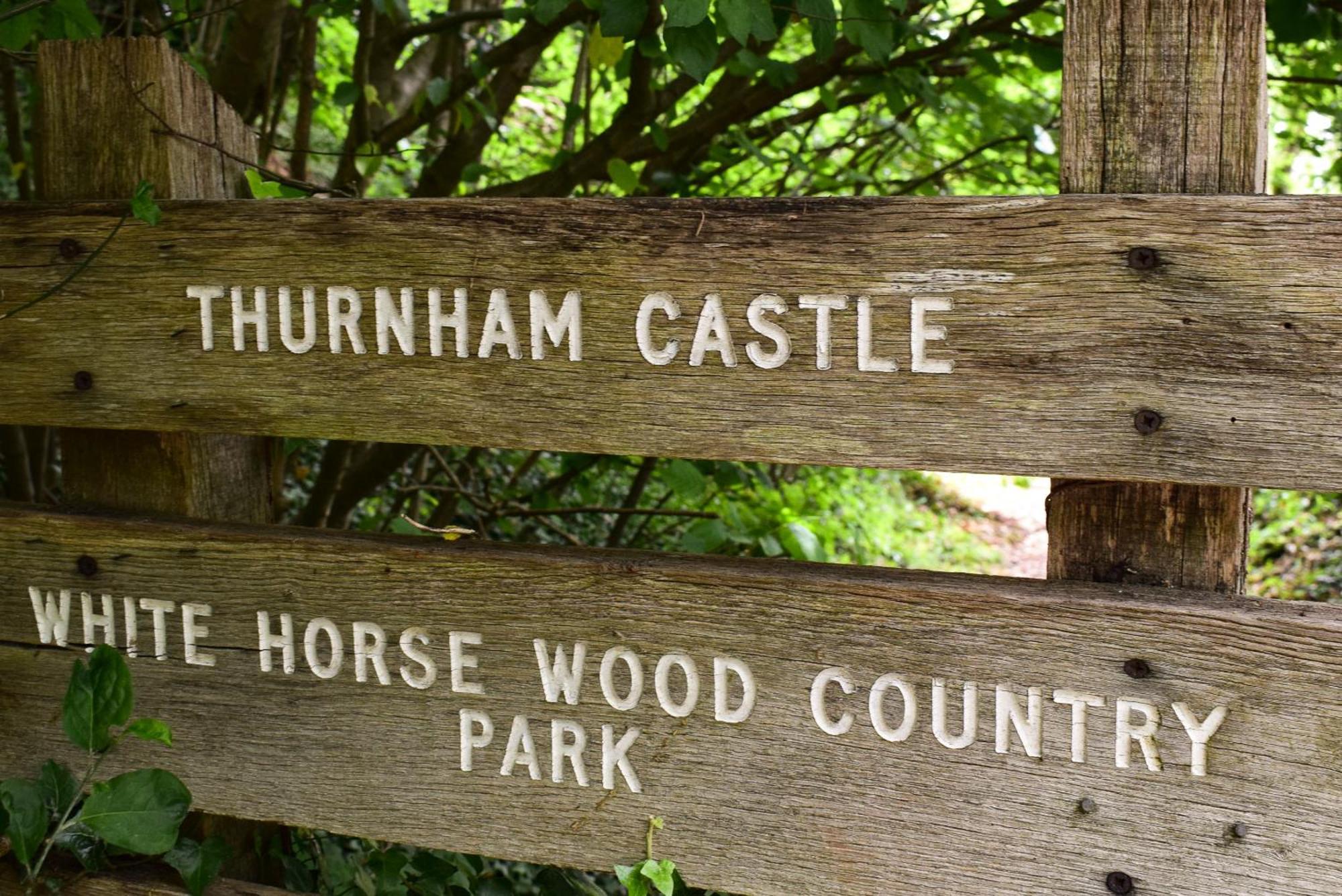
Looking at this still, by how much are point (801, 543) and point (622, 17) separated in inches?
36.3

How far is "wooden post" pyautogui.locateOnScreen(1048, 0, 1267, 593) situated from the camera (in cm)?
127

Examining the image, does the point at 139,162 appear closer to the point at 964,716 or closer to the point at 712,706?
the point at 712,706

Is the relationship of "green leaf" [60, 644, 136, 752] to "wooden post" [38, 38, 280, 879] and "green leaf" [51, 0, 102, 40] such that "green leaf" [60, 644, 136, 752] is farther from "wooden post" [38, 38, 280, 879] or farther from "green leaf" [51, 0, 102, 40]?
"green leaf" [51, 0, 102, 40]

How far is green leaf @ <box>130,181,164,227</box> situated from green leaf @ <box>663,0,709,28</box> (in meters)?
0.72

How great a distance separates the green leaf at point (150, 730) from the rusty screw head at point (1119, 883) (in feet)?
3.83

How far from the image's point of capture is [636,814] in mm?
1484

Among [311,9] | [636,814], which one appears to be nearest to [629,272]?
[636,814]

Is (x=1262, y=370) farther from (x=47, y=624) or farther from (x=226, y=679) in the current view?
(x=47, y=624)

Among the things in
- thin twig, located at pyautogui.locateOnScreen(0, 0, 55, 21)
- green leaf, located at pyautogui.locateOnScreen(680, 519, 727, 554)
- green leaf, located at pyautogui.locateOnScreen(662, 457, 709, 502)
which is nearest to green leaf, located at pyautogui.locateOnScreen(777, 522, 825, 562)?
green leaf, located at pyautogui.locateOnScreen(680, 519, 727, 554)

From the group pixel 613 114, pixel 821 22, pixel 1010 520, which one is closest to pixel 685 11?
pixel 821 22

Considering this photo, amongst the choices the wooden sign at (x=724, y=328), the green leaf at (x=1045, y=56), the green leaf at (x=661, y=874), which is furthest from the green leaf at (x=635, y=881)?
the green leaf at (x=1045, y=56)

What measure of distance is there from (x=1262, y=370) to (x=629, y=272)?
2.31ft

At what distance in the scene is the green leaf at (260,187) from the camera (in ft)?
5.47

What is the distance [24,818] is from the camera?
1.55m
